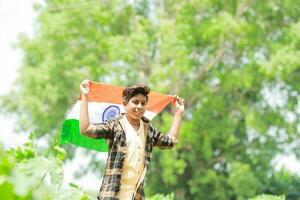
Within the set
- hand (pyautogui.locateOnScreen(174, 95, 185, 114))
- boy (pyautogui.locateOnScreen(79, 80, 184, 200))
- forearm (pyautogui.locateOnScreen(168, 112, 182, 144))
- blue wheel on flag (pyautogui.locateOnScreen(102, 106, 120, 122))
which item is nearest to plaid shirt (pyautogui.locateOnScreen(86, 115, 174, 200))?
boy (pyautogui.locateOnScreen(79, 80, 184, 200))

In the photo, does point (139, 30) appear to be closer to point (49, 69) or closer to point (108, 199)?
point (49, 69)

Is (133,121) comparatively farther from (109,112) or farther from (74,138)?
(74,138)

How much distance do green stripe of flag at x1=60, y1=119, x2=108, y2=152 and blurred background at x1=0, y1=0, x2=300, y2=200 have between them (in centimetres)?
1427

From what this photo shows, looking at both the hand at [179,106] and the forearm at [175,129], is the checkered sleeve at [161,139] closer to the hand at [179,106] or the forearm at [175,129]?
the forearm at [175,129]

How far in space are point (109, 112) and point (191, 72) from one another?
55.1 ft

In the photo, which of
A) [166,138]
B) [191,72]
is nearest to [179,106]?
[166,138]

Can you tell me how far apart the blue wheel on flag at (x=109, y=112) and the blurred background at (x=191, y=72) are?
46.8ft

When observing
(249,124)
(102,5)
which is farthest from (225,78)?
(102,5)

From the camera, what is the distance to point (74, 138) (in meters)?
4.20

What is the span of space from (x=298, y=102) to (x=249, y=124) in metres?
1.63

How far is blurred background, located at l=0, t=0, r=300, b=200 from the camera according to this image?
1934cm

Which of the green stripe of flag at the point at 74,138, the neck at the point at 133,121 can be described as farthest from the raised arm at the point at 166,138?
the green stripe of flag at the point at 74,138

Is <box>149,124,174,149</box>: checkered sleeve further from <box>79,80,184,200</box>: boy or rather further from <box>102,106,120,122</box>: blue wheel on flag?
<box>102,106,120,122</box>: blue wheel on flag

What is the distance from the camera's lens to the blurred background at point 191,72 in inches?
762
